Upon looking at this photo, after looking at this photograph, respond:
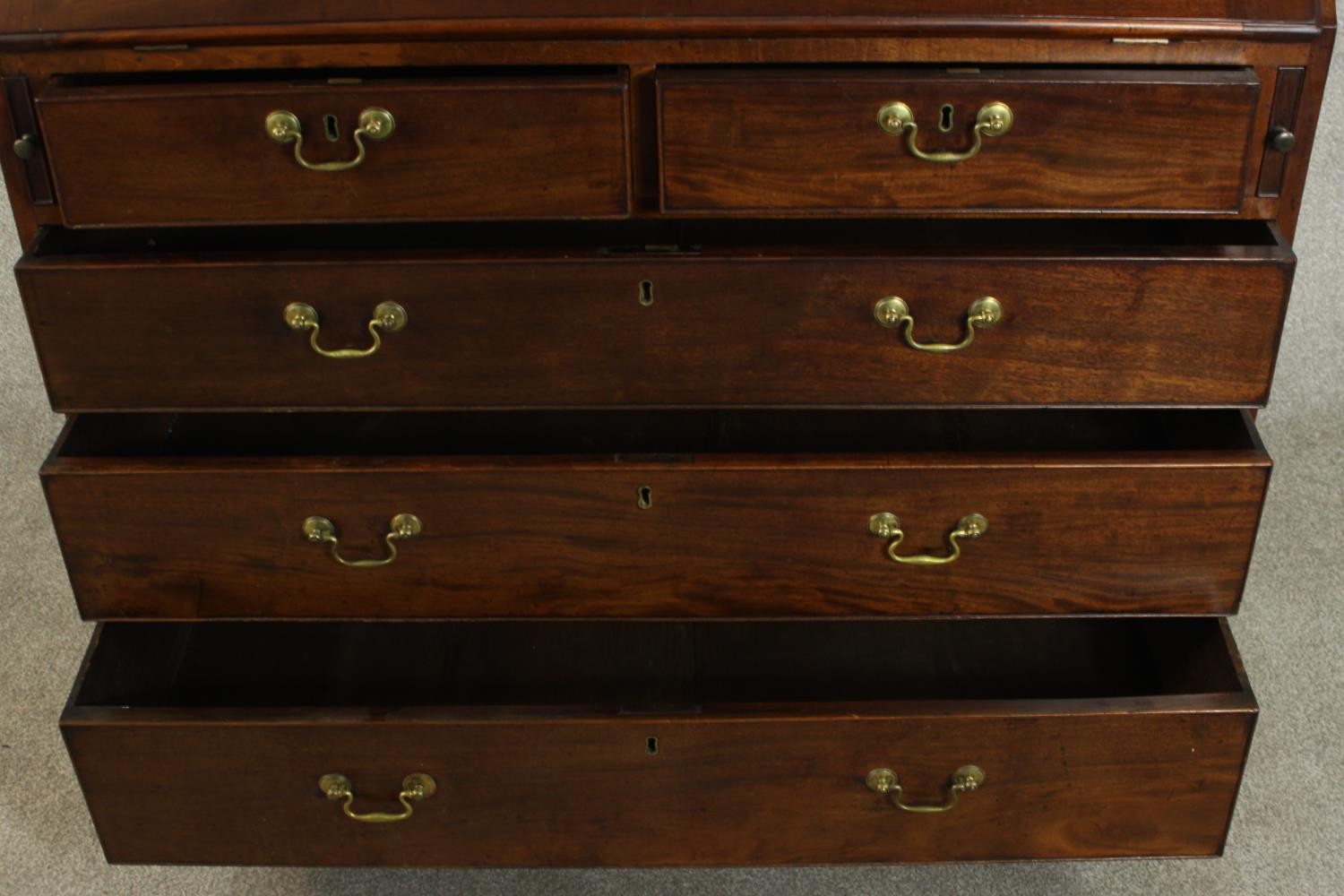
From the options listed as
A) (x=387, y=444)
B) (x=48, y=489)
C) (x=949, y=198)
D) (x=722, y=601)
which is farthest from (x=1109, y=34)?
(x=48, y=489)

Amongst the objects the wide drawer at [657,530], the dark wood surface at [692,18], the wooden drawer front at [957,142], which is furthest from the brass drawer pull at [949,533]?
the dark wood surface at [692,18]

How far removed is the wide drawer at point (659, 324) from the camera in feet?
3.86

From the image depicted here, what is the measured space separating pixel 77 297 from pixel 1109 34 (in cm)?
68

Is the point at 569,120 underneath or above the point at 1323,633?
above

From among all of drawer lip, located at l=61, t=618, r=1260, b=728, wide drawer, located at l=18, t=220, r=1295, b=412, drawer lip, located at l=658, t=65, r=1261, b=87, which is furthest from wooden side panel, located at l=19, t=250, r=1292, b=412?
drawer lip, located at l=61, t=618, r=1260, b=728

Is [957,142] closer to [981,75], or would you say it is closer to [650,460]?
[981,75]

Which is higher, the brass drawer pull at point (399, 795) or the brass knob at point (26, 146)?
the brass knob at point (26, 146)

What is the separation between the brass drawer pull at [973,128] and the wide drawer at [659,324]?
0.08m

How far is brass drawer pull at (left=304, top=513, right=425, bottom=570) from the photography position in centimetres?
127

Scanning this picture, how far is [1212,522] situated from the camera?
1.27 metres

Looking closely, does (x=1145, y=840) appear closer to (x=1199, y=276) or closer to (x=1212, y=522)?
(x=1212, y=522)

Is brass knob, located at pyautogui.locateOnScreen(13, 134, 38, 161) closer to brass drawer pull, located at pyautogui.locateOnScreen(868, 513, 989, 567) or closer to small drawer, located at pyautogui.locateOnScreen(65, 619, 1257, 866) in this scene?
small drawer, located at pyautogui.locateOnScreen(65, 619, 1257, 866)

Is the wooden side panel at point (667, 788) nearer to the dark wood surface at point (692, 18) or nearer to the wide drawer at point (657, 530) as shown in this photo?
the wide drawer at point (657, 530)

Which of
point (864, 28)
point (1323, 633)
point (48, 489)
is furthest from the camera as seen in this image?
point (1323, 633)
